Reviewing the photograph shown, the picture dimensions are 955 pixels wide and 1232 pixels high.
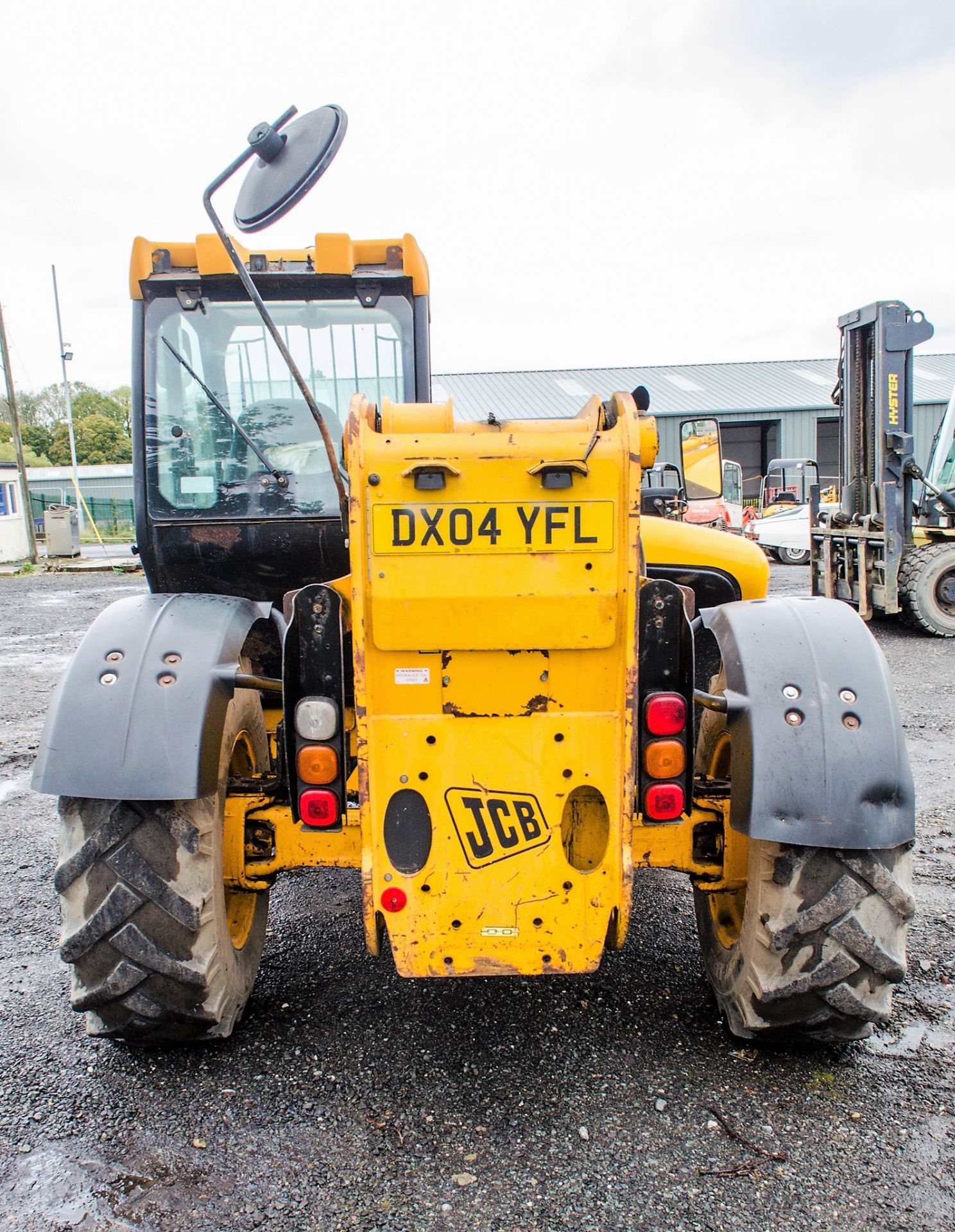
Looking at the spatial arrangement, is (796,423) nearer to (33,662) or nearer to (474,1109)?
(33,662)

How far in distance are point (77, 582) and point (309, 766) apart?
17.8m

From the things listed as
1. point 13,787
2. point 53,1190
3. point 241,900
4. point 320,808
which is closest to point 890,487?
point 13,787

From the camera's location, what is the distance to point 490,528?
2254 mm

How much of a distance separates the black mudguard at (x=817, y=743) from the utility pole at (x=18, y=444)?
23.3 metres

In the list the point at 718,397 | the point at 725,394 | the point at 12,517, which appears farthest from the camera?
the point at 725,394

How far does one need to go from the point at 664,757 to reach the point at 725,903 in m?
0.75

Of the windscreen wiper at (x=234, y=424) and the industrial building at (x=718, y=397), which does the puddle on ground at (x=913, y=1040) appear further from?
the industrial building at (x=718, y=397)

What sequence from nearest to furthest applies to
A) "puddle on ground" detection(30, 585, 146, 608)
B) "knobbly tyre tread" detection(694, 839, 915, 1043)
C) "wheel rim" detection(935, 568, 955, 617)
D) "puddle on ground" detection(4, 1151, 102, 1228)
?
"puddle on ground" detection(4, 1151, 102, 1228)
"knobbly tyre tread" detection(694, 839, 915, 1043)
"wheel rim" detection(935, 568, 955, 617)
"puddle on ground" detection(30, 585, 146, 608)

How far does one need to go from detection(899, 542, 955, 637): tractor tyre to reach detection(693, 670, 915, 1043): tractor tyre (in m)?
8.51

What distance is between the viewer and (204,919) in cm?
247

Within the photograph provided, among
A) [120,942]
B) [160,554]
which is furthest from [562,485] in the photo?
[160,554]

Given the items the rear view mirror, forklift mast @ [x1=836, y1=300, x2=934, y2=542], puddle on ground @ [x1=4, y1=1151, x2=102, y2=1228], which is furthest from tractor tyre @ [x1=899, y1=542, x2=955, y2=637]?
puddle on ground @ [x1=4, y1=1151, x2=102, y2=1228]

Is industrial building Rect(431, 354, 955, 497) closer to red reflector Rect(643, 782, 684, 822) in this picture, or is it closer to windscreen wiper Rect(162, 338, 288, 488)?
windscreen wiper Rect(162, 338, 288, 488)

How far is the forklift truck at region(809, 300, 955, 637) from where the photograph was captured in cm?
973
